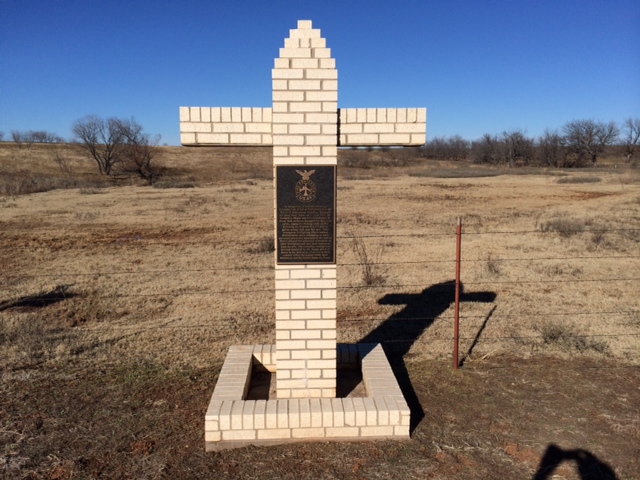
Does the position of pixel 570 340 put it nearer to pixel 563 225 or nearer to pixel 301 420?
pixel 301 420

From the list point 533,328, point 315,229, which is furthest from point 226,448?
point 533,328

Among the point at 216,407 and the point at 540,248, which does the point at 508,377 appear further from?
the point at 540,248

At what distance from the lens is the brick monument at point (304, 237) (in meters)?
3.79

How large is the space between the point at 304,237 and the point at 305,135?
0.81m

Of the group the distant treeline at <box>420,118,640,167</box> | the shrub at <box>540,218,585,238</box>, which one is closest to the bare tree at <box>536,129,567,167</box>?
the distant treeline at <box>420,118,640,167</box>

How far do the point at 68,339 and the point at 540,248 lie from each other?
31.2ft

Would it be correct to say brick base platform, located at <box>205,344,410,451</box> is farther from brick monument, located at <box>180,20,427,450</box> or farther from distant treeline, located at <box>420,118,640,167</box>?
distant treeline, located at <box>420,118,640,167</box>

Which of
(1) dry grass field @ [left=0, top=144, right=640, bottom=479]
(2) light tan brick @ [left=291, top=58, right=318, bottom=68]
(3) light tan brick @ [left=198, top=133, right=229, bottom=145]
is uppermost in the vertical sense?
(2) light tan brick @ [left=291, top=58, right=318, bottom=68]

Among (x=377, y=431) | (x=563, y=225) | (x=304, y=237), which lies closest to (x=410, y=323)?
(x=377, y=431)

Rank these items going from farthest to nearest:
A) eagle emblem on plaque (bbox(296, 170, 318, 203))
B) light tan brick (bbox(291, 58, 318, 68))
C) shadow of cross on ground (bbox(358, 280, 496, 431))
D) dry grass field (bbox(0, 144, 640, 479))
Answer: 1. shadow of cross on ground (bbox(358, 280, 496, 431))
2. eagle emblem on plaque (bbox(296, 170, 318, 203))
3. light tan brick (bbox(291, 58, 318, 68))
4. dry grass field (bbox(0, 144, 640, 479))

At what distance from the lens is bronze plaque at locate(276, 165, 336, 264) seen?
3.99 m

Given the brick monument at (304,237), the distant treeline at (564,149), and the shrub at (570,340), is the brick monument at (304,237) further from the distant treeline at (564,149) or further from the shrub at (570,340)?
the distant treeline at (564,149)

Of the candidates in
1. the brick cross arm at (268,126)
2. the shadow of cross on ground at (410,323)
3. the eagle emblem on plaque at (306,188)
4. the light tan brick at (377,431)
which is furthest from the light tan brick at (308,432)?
the brick cross arm at (268,126)

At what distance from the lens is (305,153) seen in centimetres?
396
